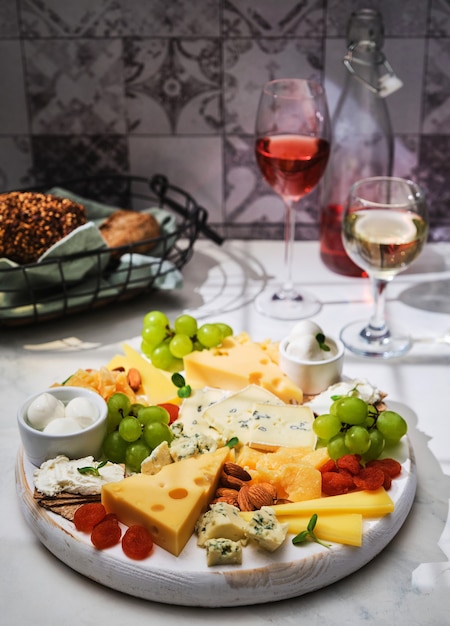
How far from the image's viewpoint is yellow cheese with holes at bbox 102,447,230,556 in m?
0.88

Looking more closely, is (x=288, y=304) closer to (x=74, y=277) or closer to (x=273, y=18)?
(x=74, y=277)

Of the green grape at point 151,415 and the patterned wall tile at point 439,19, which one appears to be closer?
the green grape at point 151,415

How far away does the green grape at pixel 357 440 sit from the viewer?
0.99 meters

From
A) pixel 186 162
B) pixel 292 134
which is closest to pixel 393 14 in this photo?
pixel 292 134

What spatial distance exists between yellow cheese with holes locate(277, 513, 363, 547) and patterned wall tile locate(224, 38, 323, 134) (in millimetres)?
1001

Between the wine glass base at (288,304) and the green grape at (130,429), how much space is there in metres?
0.51

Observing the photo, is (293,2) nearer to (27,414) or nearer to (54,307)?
(54,307)

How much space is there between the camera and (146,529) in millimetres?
898

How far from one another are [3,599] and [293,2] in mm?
1206

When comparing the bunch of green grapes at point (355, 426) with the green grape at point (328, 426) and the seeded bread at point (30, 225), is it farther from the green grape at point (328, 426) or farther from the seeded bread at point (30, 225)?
the seeded bread at point (30, 225)

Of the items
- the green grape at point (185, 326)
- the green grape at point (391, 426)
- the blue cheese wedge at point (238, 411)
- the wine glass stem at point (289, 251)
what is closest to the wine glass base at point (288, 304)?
the wine glass stem at point (289, 251)

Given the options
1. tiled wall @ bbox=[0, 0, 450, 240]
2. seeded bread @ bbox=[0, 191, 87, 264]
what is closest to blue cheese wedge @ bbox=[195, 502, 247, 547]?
seeded bread @ bbox=[0, 191, 87, 264]

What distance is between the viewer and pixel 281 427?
1.07 m

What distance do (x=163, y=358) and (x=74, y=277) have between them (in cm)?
25
